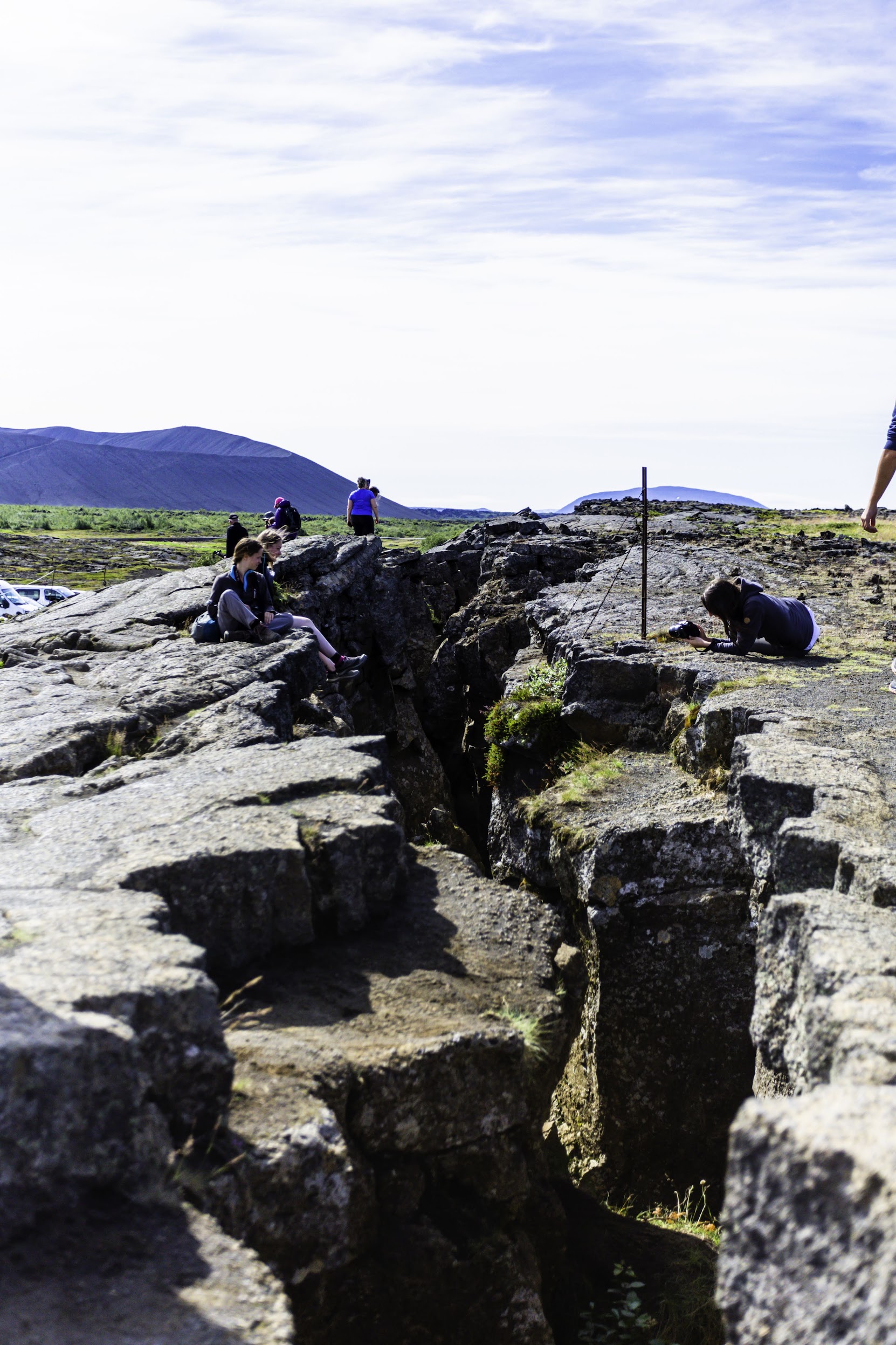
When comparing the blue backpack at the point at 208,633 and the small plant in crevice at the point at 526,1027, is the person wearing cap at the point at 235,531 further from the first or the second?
the small plant in crevice at the point at 526,1027

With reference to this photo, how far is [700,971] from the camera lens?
30.4 feet

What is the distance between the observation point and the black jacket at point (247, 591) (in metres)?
14.3

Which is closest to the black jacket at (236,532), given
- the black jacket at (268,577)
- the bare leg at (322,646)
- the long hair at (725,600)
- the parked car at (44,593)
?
the black jacket at (268,577)

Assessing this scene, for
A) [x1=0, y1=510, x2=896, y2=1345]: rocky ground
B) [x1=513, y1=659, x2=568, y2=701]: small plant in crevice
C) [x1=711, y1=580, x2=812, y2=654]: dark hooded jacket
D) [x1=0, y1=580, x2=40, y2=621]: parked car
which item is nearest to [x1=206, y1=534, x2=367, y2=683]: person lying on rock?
[x1=0, y1=510, x2=896, y2=1345]: rocky ground

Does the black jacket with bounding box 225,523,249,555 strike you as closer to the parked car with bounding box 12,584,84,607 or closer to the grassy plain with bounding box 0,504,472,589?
the grassy plain with bounding box 0,504,472,589

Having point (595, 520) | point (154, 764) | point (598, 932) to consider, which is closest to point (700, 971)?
point (598, 932)

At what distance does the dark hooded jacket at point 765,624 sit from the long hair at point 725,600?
45 millimetres

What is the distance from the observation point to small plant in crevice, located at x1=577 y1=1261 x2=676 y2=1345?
677 centimetres

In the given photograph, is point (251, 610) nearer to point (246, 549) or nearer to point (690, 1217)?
point (246, 549)

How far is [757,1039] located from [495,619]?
64.0 feet

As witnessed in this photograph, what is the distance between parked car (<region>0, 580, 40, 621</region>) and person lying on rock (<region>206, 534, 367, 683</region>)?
2324 cm

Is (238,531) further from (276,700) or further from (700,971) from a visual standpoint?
(700,971)

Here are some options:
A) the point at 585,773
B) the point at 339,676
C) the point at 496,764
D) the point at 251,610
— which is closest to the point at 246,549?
the point at 251,610

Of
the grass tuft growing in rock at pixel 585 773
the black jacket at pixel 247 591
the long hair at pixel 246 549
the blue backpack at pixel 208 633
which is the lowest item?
the grass tuft growing in rock at pixel 585 773
